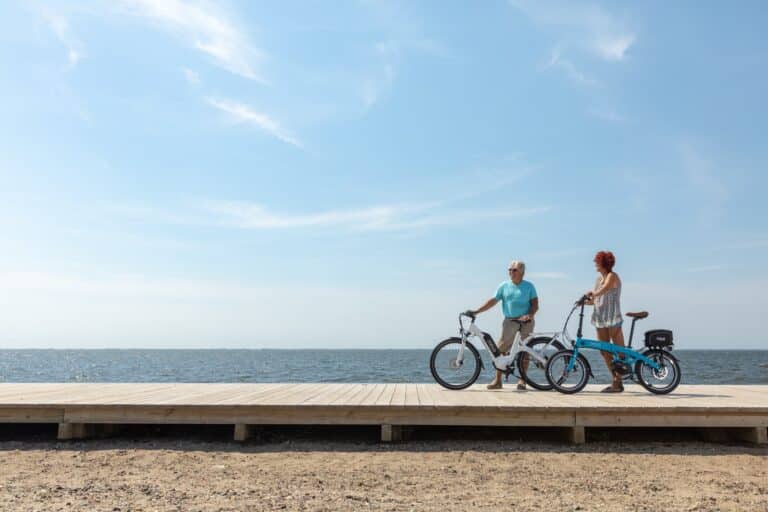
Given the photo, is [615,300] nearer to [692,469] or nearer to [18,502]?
[692,469]

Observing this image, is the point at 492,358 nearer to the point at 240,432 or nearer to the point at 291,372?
the point at 240,432

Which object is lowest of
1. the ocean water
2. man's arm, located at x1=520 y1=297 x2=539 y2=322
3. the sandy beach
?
the ocean water

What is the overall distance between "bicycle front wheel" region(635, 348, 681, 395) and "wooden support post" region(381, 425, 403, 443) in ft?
10.6

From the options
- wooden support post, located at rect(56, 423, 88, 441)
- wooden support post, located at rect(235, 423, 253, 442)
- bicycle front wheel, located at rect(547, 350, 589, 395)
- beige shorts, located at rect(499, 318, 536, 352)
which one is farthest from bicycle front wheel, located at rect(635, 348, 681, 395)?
wooden support post, located at rect(56, 423, 88, 441)

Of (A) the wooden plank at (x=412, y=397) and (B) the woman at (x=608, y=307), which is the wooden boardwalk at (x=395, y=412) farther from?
(B) the woman at (x=608, y=307)

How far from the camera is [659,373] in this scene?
746 centimetres

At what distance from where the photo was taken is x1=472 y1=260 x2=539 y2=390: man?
25.6 feet

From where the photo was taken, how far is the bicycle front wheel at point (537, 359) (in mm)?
7527

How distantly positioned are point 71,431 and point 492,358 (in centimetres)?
499

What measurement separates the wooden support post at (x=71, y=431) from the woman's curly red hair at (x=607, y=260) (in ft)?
20.9

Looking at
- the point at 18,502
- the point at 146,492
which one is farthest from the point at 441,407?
the point at 18,502

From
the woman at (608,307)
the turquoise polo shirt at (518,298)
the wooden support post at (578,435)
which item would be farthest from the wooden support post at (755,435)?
the turquoise polo shirt at (518,298)

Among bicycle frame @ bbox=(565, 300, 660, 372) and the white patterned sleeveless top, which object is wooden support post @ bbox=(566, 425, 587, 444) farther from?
the white patterned sleeveless top

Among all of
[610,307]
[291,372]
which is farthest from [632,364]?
[291,372]
